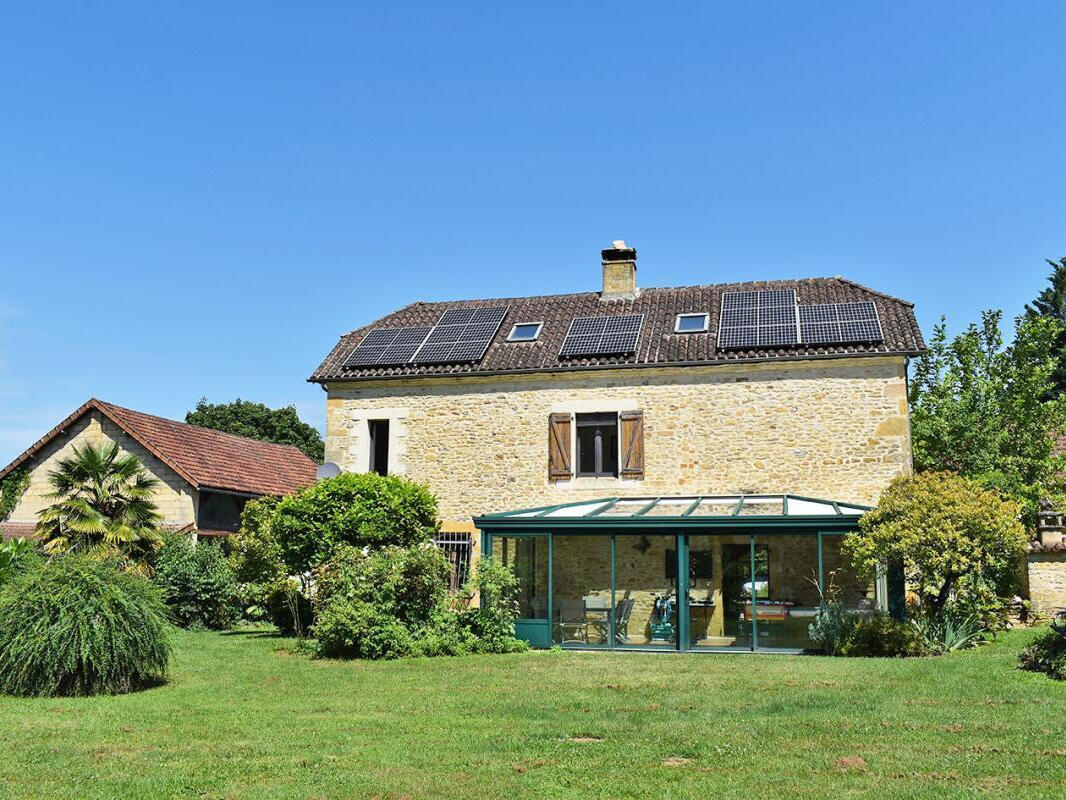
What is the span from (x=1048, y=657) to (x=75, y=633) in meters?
11.0

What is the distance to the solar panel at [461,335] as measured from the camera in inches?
783

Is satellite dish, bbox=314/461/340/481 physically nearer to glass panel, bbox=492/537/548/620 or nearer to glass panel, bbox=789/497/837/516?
glass panel, bbox=492/537/548/620

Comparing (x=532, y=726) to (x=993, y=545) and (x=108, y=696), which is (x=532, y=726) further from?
(x=993, y=545)

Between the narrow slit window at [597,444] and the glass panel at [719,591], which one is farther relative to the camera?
the narrow slit window at [597,444]

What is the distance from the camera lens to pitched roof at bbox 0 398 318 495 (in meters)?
22.6

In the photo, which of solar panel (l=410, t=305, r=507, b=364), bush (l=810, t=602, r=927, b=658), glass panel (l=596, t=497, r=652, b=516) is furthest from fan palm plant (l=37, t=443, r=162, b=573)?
bush (l=810, t=602, r=927, b=658)

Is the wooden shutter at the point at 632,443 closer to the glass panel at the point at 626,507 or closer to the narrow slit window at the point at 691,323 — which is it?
the glass panel at the point at 626,507

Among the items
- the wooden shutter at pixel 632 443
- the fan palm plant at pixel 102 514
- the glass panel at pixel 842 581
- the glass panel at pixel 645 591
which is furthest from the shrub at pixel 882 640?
the fan palm plant at pixel 102 514

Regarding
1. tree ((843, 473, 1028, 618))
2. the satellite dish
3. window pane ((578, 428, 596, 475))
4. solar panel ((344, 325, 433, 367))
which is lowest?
tree ((843, 473, 1028, 618))

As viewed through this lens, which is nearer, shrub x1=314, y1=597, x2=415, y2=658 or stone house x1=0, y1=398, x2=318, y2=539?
shrub x1=314, y1=597, x2=415, y2=658

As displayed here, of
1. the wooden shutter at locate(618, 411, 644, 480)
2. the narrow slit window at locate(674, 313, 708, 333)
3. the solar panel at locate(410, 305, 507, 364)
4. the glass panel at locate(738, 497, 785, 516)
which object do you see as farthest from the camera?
the solar panel at locate(410, 305, 507, 364)

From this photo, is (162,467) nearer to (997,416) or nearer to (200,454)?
(200,454)

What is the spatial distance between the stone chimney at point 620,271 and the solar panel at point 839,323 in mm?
3999

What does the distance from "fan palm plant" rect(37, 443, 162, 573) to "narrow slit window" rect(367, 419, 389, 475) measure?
175 inches
